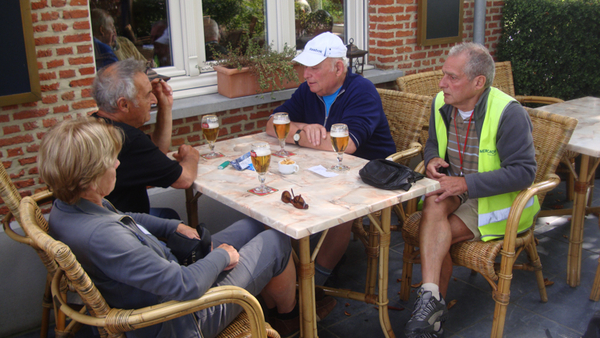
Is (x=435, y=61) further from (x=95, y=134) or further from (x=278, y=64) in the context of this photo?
(x=95, y=134)

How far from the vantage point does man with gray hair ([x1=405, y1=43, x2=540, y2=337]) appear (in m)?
2.47

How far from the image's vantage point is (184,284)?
174 cm

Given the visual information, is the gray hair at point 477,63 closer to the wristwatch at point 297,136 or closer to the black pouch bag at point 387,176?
the black pouch bag at point 387,176

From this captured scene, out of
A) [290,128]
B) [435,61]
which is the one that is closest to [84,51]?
[290,128]

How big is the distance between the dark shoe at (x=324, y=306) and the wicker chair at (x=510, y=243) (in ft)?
1.35

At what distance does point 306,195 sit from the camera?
7.35 ft

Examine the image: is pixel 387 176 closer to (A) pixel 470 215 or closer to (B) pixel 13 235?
(A) pixel 470 215

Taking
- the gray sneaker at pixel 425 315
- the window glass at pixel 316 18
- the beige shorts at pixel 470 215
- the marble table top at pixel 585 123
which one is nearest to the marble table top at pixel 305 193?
the beige shorts at pixel 470 215

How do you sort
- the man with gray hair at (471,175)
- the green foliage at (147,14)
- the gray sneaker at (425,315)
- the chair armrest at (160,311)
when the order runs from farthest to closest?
the green foliage at (147,14), the man with gray hair at (471,175), the gray sneaker at (425,315), the chair armrest at (160,311)

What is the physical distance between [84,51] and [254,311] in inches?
80.2

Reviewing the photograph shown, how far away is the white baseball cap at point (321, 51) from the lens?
303 cm

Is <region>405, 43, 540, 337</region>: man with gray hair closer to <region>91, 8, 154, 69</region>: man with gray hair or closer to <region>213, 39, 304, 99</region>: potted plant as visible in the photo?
<region>213, 39, 304, 99</region>: potted plant

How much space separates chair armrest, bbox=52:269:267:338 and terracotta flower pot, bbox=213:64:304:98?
86.5 inches

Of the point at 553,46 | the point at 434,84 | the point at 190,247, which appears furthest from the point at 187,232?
the point at 553,46
